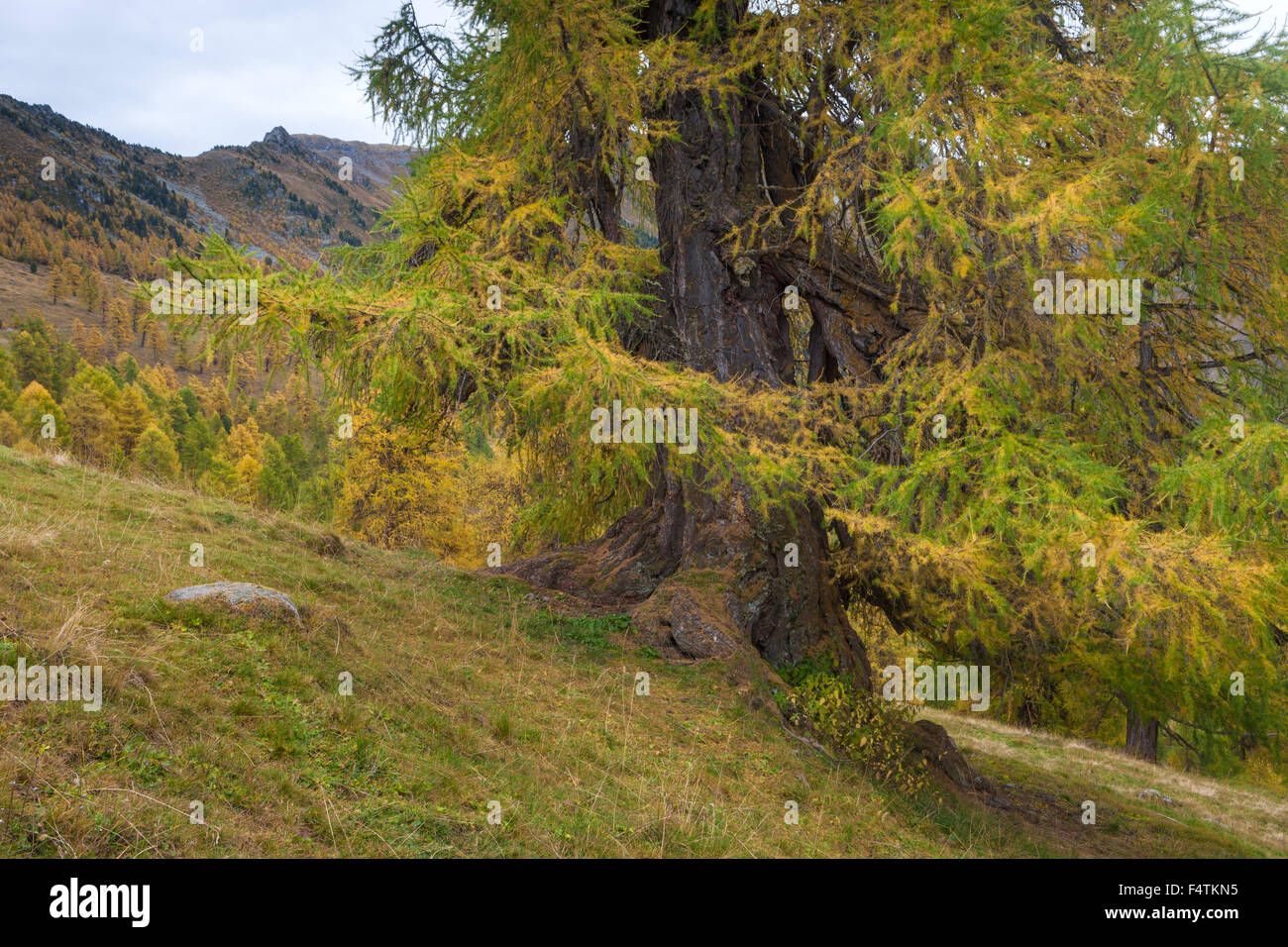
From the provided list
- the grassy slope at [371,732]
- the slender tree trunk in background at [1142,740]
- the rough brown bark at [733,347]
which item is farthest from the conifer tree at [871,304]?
the slender tree trunk in background at [1142,740]

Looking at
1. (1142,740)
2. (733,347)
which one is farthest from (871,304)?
(1142,740)

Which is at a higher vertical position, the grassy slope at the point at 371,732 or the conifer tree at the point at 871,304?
the conifer tree at the point at 871,304

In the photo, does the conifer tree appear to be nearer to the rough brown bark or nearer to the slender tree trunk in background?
the rough brown bark

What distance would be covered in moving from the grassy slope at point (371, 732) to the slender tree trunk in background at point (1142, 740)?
35.3 ft

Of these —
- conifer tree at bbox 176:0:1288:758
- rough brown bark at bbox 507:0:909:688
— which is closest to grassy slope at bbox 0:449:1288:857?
rough brown bark at bbox 507:0:909:688

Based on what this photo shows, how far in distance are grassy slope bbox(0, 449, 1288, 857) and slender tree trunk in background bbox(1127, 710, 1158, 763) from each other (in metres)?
10.8

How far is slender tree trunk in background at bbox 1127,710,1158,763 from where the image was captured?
18.7 m

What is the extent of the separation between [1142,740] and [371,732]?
20842 mm

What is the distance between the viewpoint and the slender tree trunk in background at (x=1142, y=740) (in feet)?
61.4

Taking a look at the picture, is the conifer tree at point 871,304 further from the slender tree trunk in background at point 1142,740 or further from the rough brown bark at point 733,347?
the slender tree trunk in background at point 1142,740

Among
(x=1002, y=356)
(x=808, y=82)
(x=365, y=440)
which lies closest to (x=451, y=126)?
(x=808, y=82)

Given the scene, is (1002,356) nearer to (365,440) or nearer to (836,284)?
(836,284)

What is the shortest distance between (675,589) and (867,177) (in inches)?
182

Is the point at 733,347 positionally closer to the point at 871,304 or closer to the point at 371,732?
the point at 871,304
